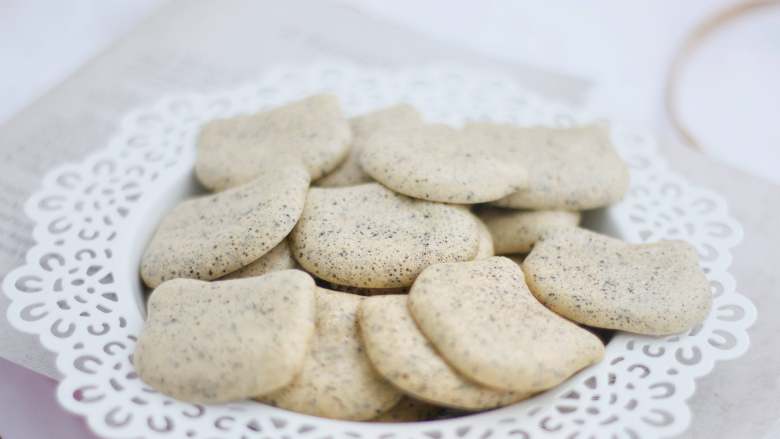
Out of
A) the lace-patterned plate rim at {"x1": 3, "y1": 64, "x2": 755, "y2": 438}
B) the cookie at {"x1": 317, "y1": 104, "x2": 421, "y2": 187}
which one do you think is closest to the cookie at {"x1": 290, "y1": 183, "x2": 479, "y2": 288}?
the cookie at {"x1": 317, "y1": 104, "x2": 421, "y2": 187}

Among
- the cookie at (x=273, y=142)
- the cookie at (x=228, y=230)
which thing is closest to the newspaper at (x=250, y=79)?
the cookie at (x=228, y=230)

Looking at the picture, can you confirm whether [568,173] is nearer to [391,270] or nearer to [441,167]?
[441,167]

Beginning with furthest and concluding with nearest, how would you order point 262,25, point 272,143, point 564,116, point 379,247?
point 262,25 < point 564,116 < point 272,143 < point 379,247

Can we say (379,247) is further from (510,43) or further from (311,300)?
(510,43)

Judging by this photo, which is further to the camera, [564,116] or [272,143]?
[564,116]

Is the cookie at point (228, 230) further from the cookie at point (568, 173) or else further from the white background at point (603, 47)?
the white background at point (603, 47)

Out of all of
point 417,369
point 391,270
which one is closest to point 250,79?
point 391,270

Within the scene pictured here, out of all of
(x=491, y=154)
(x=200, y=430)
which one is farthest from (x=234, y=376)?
(x=491, y=154)
